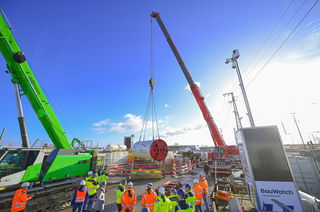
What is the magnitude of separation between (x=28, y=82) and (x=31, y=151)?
4062 mm

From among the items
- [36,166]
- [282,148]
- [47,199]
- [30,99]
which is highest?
[30,99]

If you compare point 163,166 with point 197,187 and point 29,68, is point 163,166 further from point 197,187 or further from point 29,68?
point 29,68

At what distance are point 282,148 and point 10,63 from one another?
14061 mm

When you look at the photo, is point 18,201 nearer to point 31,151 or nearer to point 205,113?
point 31,151

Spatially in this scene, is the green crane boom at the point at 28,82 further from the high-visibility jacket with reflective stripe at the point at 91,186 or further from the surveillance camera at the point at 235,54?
the surveillance camera at the point at 235,54

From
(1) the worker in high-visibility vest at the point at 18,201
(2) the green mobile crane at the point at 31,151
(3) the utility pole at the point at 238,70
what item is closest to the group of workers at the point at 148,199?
(1) the worker in high-visibility vest at the point at 18,201

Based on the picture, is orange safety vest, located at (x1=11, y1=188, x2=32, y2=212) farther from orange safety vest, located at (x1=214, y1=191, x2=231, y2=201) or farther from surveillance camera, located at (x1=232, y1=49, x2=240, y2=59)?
surveillance camera, located at (x1=232, y1=49, x2=240, y2=59)

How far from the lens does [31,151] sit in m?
6.76

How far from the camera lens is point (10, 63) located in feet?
24.2

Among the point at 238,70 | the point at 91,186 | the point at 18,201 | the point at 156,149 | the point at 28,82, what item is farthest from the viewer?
the point at 156,149

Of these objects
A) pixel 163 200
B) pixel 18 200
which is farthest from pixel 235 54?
pixel 18 200

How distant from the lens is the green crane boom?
730cm

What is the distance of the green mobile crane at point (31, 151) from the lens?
19.7ft

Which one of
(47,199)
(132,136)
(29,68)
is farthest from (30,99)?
(132,136)
